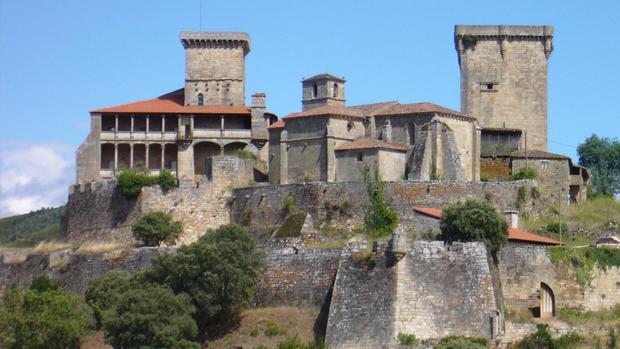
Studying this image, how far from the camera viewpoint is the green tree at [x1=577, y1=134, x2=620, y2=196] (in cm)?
8175

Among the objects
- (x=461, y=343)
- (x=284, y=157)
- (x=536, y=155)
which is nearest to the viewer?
(x=461, y=343)

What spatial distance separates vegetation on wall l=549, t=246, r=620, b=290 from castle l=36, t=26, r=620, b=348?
249mm

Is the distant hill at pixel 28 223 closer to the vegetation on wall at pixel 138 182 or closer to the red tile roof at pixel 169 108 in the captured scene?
the red tile roof at pixel 169 108

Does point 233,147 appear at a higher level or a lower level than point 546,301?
higher

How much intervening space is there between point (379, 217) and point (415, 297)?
538 inches

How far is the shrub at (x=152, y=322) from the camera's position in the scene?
5291 cm

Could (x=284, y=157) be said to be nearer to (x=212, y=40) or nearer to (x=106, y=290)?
(x=212, y=40)

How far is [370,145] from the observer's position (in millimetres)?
71125

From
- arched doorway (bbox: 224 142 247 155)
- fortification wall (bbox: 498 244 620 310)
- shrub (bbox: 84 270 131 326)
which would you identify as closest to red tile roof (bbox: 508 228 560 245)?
fortification wall (bbox: 498 244 620 310)

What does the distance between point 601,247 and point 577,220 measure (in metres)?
9.34

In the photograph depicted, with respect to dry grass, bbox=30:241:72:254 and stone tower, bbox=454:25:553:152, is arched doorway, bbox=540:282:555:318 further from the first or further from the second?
dry grass, bbox=30:241:72:254

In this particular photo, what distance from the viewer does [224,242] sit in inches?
2238

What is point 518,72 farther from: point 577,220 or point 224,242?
point 224,242

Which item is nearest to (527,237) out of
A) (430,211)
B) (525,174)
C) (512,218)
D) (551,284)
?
(512,218)
